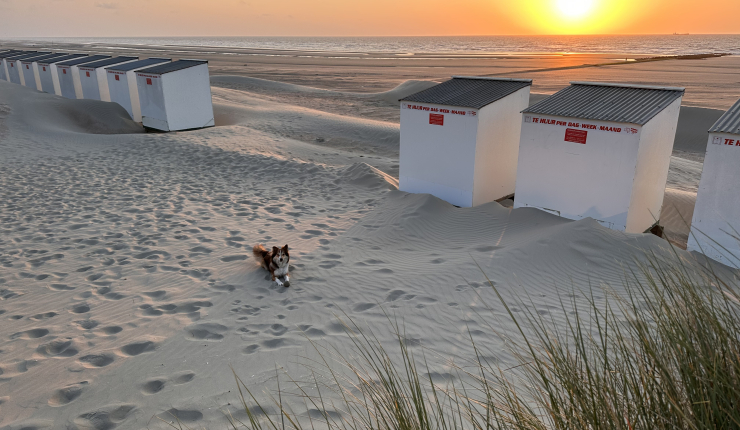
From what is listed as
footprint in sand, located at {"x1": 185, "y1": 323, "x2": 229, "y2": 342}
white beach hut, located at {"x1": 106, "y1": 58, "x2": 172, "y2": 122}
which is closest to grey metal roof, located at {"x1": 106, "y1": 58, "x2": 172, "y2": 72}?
white beach hut, located at {"x1": 106, "y1": 58, "x2": 172, "y2": 122}

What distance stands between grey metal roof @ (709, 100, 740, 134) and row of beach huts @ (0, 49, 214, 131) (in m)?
13.9

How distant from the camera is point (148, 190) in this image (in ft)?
29.8

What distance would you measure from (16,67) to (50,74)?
Result: 5.34m

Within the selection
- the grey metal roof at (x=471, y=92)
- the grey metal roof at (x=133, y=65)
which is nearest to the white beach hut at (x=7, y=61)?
the grey metal roof at (x=133, y=65)

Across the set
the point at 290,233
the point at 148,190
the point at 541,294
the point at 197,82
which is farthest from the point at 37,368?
the point at 197,82

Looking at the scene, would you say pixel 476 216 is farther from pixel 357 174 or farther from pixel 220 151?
pixel 220 151

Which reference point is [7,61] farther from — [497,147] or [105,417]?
[105,417]

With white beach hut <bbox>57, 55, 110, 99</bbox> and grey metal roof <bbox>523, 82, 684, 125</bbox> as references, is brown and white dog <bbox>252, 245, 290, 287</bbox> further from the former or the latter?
white beach hut <bbox>57, 55, 110, 99</bbox>

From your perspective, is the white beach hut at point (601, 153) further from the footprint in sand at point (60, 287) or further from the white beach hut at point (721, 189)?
the footprint in sand at point (60, 287)

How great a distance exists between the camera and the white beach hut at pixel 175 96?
15000 millimetres

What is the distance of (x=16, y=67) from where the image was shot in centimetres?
2405

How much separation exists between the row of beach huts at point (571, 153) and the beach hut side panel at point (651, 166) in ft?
0.06

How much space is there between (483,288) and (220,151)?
8581mm

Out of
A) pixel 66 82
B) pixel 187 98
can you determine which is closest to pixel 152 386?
pixel 187 98
